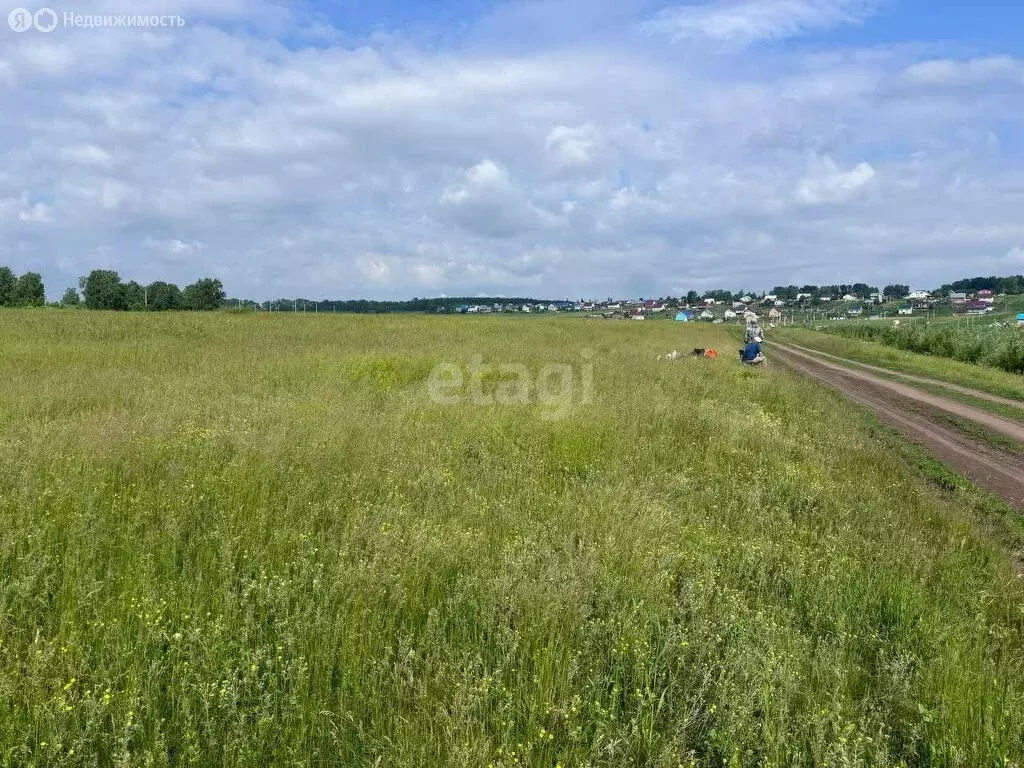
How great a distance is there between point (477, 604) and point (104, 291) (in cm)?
12885

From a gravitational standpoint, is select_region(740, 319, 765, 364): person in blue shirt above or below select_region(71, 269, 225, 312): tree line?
below

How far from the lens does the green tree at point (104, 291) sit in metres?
104

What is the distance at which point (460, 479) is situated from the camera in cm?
617

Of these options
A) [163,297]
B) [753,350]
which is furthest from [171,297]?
[753,350]

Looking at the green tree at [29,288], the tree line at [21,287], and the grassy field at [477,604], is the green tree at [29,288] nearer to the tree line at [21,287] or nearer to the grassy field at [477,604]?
the tree line at [21,287]

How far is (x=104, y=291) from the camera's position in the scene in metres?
107

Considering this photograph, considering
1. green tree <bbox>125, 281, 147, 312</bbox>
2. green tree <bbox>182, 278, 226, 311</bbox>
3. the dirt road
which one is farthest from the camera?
green tree <bbox>125, 281, 147, 312</bbox>

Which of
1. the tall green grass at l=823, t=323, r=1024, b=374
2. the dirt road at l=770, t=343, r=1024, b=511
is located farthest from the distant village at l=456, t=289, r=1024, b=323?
the dirt road at l=770, t=343, r=1024, b=511

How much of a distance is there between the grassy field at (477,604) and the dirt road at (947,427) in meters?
2.11

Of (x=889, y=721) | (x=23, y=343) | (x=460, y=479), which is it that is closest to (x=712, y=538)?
(x=889, y=721)

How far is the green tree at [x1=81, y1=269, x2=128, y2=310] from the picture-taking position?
104m

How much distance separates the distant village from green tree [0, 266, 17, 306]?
2995 inches

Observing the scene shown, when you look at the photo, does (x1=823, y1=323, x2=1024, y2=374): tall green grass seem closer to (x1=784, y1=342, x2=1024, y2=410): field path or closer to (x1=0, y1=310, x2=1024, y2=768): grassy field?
(x1=784, y1=342, x2=1024, y2=410): field path

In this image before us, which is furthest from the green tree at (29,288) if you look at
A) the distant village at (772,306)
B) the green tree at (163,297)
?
the distant village at (772,306)
